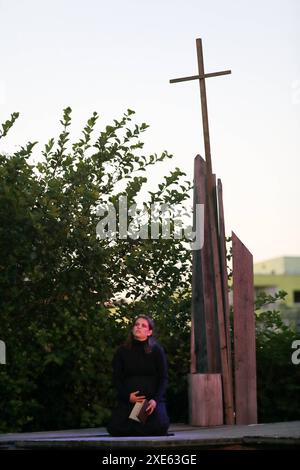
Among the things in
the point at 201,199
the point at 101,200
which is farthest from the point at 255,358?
the point at 101,200

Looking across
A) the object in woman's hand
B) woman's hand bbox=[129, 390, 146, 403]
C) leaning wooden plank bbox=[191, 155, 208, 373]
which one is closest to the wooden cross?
leaning wooden plank bbox=[191, 155, 208, 373]

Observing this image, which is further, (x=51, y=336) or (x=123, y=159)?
(x=123, y=159)

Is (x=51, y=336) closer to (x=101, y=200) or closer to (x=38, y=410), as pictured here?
(x=38, y=410)

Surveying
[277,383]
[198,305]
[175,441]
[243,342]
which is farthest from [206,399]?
[175,441]

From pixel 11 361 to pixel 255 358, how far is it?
2338mm

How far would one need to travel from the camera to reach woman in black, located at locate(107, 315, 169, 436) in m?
8.40

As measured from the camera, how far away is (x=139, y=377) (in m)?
8.57

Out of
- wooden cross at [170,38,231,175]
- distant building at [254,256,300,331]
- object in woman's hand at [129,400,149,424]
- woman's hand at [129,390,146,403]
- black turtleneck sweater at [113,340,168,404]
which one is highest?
distant building at [254,256,300,331]

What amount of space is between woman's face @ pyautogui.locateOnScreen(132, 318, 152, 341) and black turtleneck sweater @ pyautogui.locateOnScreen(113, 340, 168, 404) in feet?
0.19

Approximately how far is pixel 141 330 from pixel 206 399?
1140 millimetres

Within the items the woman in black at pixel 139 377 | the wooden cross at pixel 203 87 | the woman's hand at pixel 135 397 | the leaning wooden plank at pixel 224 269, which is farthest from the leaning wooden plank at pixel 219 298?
the woman's hand at pixel 135 397

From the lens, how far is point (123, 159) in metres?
10.8

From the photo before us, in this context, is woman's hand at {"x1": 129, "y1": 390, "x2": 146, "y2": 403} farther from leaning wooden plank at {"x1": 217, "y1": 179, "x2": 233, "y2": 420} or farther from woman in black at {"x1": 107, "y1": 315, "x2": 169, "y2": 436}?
leaning wooden plank at {"x1": 217, "y1": 179, "x2": 233, "y2": 420}

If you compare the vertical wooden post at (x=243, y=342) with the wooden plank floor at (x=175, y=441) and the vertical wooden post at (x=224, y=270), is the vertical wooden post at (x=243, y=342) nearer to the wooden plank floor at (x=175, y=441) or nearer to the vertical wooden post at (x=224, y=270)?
the vertical wooden post at (x=224, y=270)
